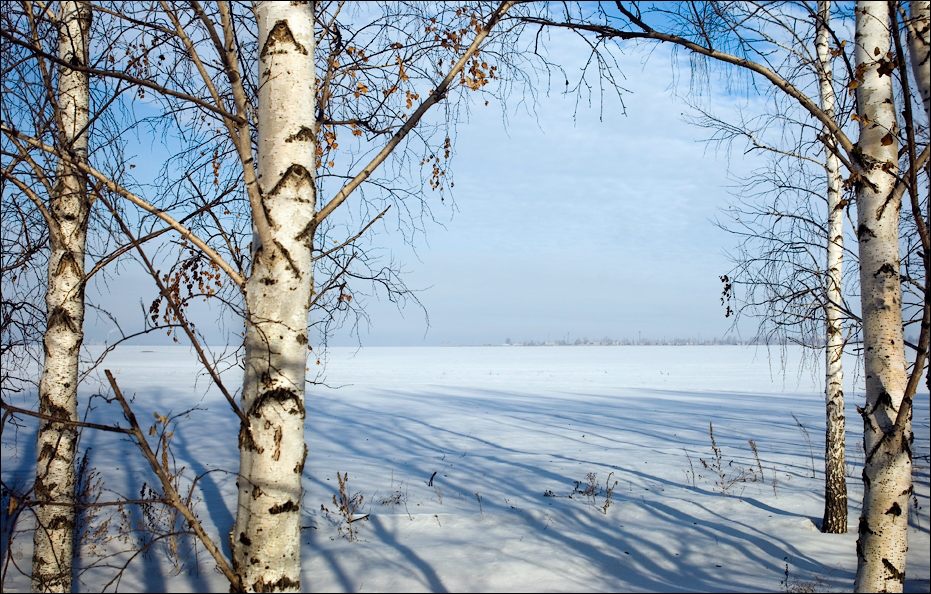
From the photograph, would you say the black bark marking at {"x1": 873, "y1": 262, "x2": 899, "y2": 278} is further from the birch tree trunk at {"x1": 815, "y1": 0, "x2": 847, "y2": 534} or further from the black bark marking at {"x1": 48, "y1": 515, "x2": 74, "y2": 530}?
the black bark marking at {"x1": 48, "y1": 515, "x2": 74, "y2": 530}

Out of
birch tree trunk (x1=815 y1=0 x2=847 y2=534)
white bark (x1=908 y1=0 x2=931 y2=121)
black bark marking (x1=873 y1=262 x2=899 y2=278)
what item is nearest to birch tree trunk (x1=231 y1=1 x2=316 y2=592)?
white bark (x1=908 y1=0 x2=931 y2=121)

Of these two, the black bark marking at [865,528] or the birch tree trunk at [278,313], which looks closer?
the birch tree trunk at [278,313]

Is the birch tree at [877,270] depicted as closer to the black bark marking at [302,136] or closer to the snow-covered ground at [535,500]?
the snow-covered ground at [535,500]

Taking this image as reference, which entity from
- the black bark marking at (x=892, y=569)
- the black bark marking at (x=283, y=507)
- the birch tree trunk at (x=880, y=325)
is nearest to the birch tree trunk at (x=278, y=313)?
the black bark marking at (x=283, y=507)

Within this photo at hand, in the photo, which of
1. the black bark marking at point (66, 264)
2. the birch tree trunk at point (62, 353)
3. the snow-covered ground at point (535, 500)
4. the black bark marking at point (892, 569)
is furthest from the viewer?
the snow-covered ground at point (535, 500)

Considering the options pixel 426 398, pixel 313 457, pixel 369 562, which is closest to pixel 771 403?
pixel 426 398

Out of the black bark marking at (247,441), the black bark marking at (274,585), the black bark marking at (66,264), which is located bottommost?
the black bark marking at (274,585)

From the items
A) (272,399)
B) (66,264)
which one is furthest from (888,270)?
(66,264)

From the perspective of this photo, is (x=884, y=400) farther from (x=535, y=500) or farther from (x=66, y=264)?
(x=535, y=500)

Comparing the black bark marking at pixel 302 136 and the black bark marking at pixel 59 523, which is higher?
the black bark marking at pixel 302 136

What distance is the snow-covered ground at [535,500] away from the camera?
532 centimetres

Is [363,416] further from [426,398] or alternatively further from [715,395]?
[715,395]

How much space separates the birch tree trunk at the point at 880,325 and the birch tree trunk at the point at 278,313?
255 cm

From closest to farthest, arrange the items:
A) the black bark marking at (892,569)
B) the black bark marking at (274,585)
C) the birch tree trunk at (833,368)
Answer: the black bark marking at (274,585) → the black bark marking at (892,569) → the birch tree trunk at (833,368)
